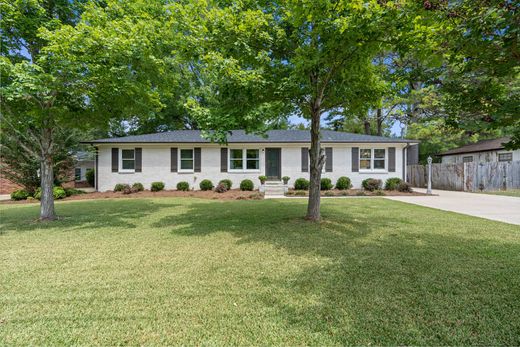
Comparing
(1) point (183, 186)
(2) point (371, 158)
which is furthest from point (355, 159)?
(1) point (183, 186)

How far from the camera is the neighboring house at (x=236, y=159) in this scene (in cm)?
1514

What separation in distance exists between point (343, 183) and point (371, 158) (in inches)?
103

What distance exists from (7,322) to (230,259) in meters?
2.59

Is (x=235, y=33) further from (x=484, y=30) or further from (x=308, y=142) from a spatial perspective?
(x=308, y=142)

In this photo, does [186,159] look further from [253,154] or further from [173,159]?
[253,154]

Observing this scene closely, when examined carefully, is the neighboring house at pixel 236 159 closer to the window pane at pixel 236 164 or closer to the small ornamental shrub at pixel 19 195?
the window pane at pixel 236 164

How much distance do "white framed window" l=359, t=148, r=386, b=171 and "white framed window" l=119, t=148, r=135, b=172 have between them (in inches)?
553

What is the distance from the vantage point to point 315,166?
663cm

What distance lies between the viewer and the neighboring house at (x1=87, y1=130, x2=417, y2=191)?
15141 millimetres

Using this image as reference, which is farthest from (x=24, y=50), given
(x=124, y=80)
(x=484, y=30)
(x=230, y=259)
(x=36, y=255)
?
(x=484, y=30)

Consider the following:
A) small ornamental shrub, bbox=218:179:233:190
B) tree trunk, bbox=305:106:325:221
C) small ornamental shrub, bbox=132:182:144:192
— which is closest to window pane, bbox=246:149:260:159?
small ornamental shrub, bbox=218:179:233:190

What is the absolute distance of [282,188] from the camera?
46.9 ft

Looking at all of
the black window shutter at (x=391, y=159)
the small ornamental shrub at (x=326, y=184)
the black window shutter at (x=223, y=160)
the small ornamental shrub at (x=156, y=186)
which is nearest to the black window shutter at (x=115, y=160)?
the small ornamental shrub at (x=156, y=186)

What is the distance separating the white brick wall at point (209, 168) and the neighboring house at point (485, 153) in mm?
9305
